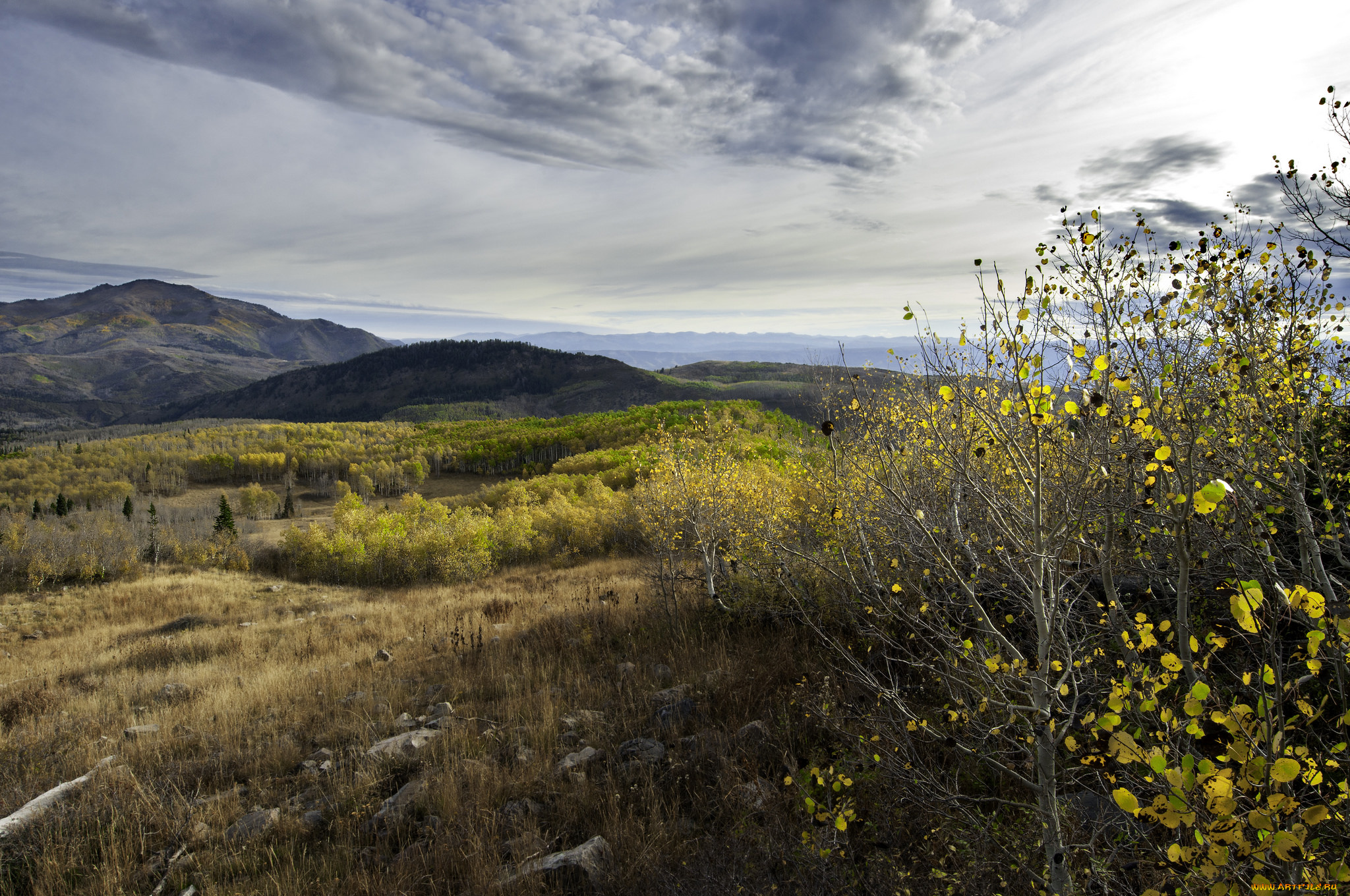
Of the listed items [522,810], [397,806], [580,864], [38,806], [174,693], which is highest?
[580,864]

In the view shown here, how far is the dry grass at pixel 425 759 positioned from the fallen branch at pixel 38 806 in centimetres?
22

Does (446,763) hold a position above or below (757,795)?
below

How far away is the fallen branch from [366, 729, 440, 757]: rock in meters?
2.94

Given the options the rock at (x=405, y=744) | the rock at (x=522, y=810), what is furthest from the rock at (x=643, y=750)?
the rock at (x=405, y=744)

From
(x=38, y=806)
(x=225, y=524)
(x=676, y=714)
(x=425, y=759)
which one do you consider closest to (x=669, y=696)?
(x=676, y=714)

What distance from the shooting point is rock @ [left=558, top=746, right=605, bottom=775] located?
20.0ft

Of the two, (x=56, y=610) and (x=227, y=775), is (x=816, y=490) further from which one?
(x=56, y=610)

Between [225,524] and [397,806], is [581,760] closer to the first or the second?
[397,806]

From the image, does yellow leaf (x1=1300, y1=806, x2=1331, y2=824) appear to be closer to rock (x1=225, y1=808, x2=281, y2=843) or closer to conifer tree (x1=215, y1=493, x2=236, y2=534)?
rock (x1=225, y1=808, x2=281, y2=843)

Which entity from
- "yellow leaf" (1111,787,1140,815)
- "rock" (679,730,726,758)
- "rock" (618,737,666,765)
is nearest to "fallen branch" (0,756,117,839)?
"rock" (618,737,666,765)

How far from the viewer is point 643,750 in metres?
6.34

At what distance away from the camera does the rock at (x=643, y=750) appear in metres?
6.18

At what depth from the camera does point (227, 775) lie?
6707 millimetres

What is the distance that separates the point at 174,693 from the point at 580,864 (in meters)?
10.1
